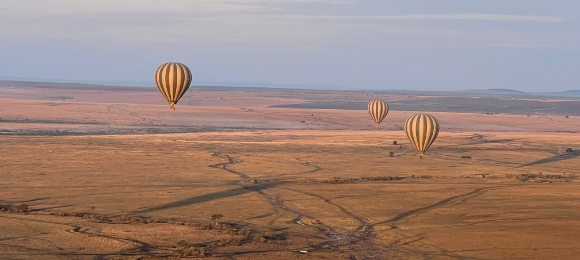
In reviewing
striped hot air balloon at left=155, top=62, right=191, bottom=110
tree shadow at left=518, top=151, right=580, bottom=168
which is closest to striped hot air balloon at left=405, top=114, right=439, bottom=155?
tree shadow at left=518, top=151, right=580, bottom=168

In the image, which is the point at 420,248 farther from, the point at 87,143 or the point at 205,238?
the point at 87,143

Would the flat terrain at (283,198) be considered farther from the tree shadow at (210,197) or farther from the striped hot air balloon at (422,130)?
the striped hot air balloon at (422,130)

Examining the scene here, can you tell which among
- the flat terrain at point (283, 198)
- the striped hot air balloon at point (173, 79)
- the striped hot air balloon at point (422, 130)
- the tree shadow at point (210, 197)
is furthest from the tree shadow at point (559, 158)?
the tree shadow at point (210, 197)

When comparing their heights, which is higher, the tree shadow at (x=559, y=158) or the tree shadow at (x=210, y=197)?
the tree shadow at (x=210, y=197)

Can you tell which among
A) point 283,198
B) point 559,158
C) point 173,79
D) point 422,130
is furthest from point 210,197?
point 559,158

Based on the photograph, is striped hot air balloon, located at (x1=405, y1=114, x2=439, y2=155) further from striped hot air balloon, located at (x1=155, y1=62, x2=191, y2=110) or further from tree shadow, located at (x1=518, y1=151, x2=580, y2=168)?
striped hot air balloon, located at (x1=155, y1=62, x2=191, y2=110)

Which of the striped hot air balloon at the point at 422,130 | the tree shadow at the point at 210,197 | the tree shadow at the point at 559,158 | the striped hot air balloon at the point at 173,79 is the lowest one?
the tree shadow at the point at 559,158

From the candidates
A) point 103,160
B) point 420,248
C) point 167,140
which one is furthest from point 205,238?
point 167,140
